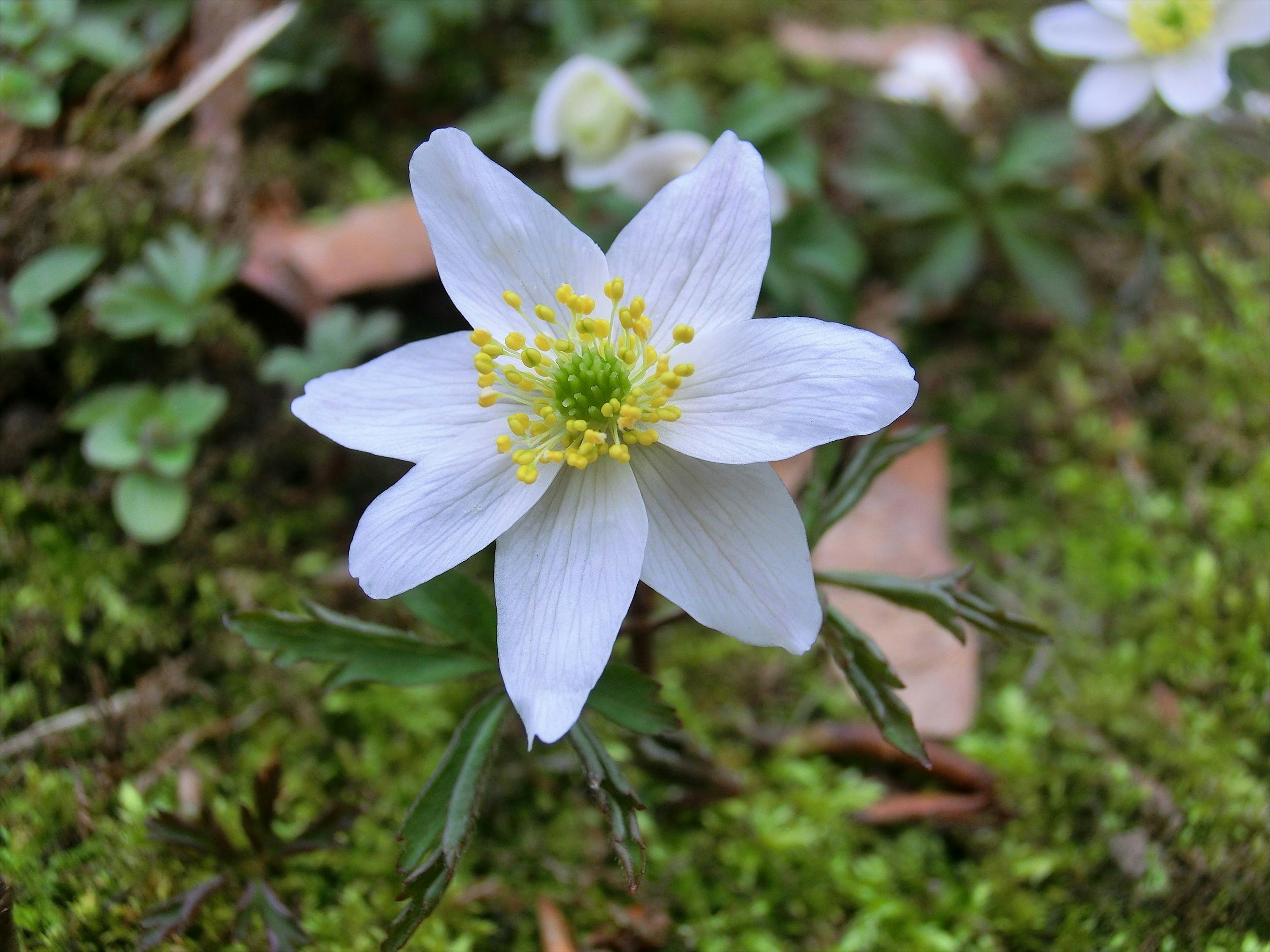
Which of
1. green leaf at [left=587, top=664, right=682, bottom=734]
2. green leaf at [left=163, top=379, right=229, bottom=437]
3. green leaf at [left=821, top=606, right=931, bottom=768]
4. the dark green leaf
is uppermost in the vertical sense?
green leaf at [left=163, top=379, right=229, bottom=437]

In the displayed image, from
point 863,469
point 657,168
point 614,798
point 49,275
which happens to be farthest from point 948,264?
point 49,275

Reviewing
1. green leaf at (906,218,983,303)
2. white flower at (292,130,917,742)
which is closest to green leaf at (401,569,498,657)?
white flower at (292,130,917,742)

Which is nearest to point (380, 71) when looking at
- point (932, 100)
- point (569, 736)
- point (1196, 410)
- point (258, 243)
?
point (258, 243)

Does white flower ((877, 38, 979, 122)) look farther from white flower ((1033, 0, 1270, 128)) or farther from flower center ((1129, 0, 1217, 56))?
flower center ((1129, 0, 1217, 56))

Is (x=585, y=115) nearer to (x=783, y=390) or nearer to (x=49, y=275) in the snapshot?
(x=49, y=275)

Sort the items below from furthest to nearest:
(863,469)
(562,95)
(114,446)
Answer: (562,95) < (114,446) < (863,469)
